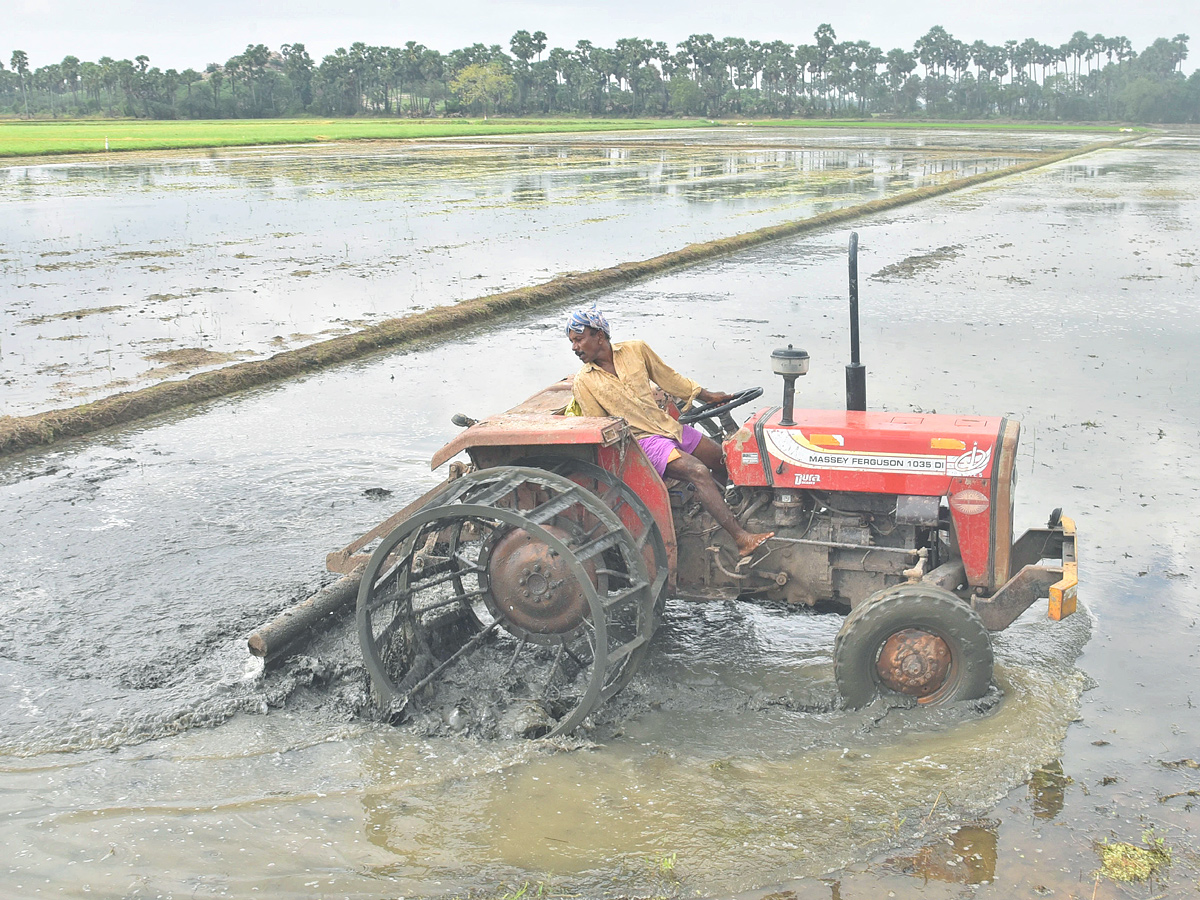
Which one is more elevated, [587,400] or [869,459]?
[587,400]

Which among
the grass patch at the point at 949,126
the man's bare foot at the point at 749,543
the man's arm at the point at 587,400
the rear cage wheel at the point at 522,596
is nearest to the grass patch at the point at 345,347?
the rear cage wheel at the point at 522,596

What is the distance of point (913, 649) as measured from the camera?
436cm

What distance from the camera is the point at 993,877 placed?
139 inches

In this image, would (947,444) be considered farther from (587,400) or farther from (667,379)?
(587,400)

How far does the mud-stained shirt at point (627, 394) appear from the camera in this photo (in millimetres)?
4750

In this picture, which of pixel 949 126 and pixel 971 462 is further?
pixel 949 126

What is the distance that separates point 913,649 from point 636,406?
5.13ft

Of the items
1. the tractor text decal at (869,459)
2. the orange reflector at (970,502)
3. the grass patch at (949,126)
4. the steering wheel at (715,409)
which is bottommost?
the orange reflector at (970,502)

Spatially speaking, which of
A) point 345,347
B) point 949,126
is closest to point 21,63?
point 949,126

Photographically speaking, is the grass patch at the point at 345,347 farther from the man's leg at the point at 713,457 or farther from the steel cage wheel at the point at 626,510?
the man's leg at the point at 713,457

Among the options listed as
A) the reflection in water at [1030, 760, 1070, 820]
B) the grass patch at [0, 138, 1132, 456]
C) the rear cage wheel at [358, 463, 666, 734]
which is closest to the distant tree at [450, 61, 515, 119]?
the grass patch at [0, 138, 1132, 456]

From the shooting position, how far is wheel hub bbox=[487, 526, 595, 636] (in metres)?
4.57

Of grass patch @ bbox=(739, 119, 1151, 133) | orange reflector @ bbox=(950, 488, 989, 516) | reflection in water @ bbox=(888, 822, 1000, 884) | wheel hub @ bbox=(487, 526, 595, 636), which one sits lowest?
reflection in water @ bbox=(888, 822, 1000, 884)

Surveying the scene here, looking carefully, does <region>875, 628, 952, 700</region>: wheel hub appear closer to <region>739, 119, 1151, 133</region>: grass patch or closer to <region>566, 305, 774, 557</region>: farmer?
<region>566, 305, 774, 557</region>: farmer
